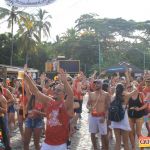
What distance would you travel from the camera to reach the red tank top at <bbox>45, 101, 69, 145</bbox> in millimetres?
5801

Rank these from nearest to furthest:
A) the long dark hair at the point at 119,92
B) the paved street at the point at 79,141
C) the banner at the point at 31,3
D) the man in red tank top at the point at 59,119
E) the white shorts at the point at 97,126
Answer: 1. the man in red tank top at the point at 59,119
2. the long dark hair at the point at 119,92
3. the banner at the point at 31,3
4. the white shorts at the point at 97,126
5. the paved street at the point at 79,141

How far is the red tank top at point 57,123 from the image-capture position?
5801 mm

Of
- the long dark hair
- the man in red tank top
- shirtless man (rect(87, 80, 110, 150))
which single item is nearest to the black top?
shirtless man (rect(87, 80, 110, 150))

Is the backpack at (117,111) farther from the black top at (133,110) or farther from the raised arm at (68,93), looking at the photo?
the raised arm at (68,93)

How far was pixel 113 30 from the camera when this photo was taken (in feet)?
250

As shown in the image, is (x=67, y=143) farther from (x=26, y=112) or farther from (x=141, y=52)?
(x=141, y=52)

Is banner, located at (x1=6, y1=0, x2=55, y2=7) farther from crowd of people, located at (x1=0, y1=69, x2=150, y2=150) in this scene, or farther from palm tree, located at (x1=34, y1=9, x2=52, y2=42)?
palm tree, located at (x1=34, y1=9, x2=52, y2=42)

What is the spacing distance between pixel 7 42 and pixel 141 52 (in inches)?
1099

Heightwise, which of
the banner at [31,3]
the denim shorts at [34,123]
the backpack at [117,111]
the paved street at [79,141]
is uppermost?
the banner at [31,3]

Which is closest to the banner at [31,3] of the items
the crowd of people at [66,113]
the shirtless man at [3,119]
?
the crowd of people at [66,113]

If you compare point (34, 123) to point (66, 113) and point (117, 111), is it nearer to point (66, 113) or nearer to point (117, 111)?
point (117, 111)

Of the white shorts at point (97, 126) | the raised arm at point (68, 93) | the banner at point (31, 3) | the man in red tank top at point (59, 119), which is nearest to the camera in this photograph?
the raised arm at point (68, 93)

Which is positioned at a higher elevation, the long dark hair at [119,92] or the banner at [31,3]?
the banner at [31,3]

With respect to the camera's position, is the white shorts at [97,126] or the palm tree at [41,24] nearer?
the white shorts at [97,126]
